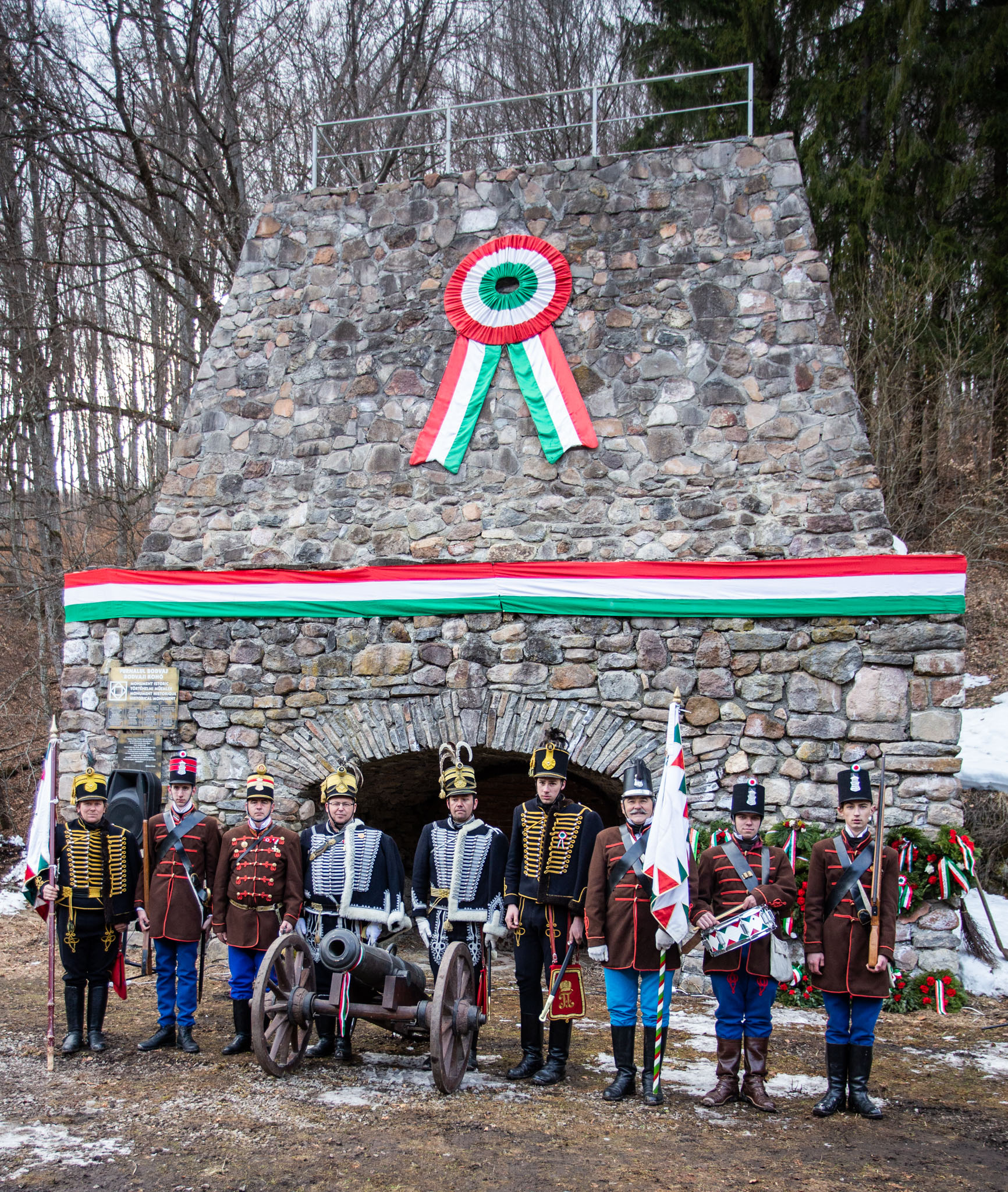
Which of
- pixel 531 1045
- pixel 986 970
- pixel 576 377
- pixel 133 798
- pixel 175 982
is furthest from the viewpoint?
pixel 576 377

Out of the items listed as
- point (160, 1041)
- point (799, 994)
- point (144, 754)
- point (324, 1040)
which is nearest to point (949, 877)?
point (799, 994)

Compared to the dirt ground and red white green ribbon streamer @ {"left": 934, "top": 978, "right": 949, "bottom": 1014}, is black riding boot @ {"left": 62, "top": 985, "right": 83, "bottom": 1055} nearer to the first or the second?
the dirt ground

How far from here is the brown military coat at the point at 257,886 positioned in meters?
5.81

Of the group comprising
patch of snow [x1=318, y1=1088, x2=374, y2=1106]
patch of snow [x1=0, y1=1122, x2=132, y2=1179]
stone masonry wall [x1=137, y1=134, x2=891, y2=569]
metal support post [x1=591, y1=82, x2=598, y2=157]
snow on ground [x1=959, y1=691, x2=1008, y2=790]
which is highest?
metal support post [x1=591, y1=82, x2=598, y2=157]

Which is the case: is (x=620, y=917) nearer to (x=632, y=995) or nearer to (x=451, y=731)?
(x=632, y=995)

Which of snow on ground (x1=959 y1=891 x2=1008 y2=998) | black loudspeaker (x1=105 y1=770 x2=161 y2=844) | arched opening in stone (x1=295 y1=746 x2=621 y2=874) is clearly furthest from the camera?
arched opening in stone (x1=295 y1=746 x2=621 y2=874)

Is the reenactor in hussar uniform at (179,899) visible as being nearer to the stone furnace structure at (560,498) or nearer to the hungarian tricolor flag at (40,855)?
the hungarian tricolor flag at (40,855)

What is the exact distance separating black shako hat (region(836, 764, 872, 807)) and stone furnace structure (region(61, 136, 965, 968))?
5.78ft

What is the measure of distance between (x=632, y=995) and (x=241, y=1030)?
2099 millimetres

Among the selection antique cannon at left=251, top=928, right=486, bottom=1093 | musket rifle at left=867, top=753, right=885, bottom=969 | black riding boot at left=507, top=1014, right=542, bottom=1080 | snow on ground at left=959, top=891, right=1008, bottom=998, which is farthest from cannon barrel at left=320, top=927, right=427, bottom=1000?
snow on ground at left=959, top=891, right=1008, bottom=998

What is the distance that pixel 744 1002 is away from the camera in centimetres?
523

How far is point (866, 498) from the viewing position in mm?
7664

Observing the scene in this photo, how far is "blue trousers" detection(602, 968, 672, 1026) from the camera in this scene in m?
5.19

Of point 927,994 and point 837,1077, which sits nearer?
point 837,1077
